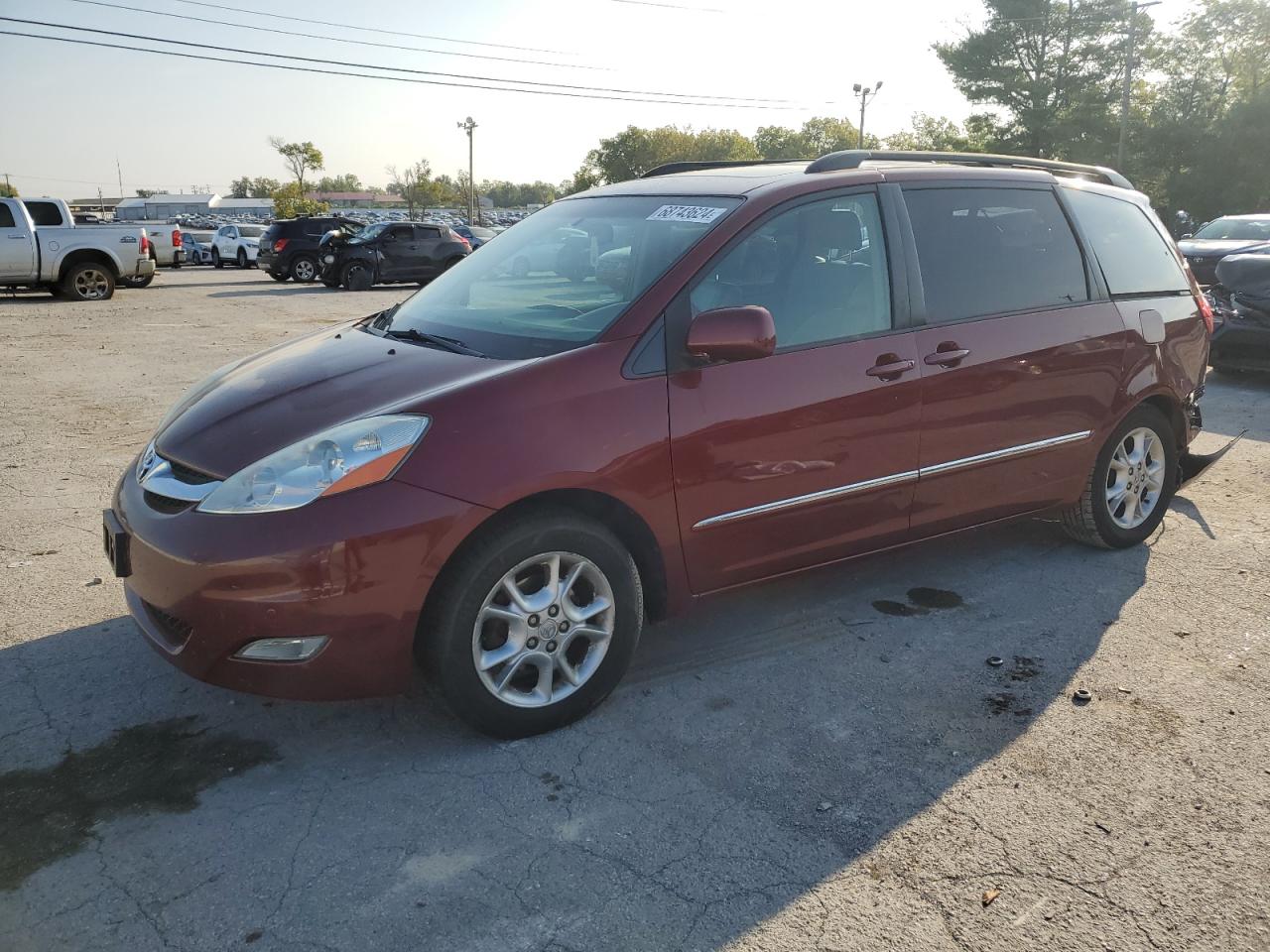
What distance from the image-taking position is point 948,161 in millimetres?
4422

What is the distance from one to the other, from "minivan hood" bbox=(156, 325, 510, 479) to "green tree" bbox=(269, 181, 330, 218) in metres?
88.4

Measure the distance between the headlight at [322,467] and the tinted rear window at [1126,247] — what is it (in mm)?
3406

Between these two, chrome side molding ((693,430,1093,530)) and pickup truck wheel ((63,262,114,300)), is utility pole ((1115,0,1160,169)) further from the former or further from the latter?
chrome side molding ((693,430,1093,530))

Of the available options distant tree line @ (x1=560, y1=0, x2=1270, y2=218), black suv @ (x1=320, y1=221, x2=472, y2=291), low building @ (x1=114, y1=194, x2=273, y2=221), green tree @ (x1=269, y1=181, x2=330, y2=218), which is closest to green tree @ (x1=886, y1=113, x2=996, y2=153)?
distant tree line @ (x1=560, y1=0, x2=1270, y2=218)

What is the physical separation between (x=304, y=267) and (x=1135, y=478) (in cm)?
2347

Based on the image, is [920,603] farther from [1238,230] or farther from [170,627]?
[1238,230]

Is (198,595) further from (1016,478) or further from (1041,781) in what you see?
(1016,478)

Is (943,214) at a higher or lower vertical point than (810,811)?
higher

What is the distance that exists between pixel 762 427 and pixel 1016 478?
1.52 m

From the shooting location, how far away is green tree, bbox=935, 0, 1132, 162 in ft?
147

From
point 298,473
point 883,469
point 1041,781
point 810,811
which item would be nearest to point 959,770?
point 1041,781

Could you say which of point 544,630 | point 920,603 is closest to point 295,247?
point 920,603

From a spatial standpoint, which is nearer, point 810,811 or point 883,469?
point 810,811

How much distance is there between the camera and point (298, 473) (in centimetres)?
292
